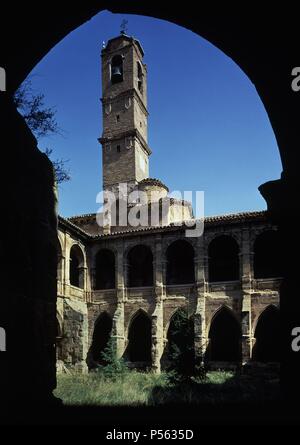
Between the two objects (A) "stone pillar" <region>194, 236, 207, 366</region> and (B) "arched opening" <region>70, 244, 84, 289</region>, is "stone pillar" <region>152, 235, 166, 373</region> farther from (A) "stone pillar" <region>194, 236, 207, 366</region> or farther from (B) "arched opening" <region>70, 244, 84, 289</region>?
(B) "arched opening" <region>70, 244, 84, 289</region>

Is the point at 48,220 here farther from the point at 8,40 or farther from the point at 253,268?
the point at 253,268

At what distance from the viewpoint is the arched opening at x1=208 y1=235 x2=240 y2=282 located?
76.9ft

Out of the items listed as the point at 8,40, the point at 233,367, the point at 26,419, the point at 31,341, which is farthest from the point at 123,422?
the point at 233,367

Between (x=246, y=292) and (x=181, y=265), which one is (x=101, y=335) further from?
(x=246, y=292)

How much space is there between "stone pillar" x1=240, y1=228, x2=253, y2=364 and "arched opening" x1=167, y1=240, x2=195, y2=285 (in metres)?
3.42

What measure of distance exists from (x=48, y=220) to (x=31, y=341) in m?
1.34

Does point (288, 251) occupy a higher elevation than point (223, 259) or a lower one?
lower

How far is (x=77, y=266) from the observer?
2494 cm

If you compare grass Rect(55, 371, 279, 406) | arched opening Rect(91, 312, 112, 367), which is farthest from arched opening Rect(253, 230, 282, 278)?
arched opening Rect(91, 312, 112, 367)

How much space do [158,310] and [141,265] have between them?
11.4ft

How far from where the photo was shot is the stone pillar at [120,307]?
74.8 ft

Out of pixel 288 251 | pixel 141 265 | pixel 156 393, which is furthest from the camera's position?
pixel 141 265

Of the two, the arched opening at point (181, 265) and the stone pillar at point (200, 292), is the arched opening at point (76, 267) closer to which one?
the arched opening at point (181, 265)

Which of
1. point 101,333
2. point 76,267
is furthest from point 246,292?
point 76,267
